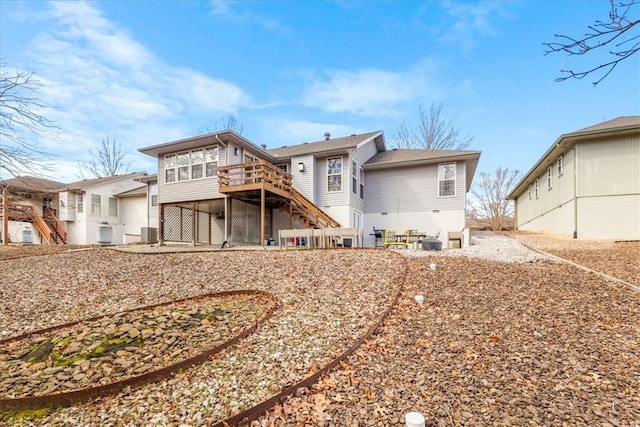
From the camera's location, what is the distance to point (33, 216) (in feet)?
67.2

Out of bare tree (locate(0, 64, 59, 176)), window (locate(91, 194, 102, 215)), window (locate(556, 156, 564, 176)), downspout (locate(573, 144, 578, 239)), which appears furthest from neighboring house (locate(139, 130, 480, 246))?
window (locate(91, 194, 102, 215))

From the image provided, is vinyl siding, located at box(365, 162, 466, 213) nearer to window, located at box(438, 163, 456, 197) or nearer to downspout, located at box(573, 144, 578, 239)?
window, located at box(438, 163, 456, 197)

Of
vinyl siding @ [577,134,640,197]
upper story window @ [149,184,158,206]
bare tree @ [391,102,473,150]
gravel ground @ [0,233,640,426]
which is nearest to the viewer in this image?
gravel ground @ [0,233,640,426]

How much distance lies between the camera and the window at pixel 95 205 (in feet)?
68.9

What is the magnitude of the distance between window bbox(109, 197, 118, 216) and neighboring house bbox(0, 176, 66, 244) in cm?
317

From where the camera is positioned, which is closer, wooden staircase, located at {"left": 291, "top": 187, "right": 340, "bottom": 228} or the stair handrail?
wooden staircase, located at {"left": 291, "top": 187, "right": 340, "bottom": 228}

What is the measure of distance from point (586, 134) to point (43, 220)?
30993 millimetres

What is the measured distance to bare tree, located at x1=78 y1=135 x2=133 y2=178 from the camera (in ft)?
99.4

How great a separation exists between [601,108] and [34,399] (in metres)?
8.25

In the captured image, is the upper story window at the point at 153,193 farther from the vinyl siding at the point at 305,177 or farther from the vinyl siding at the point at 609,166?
the vinyl siding at the point at 609,166

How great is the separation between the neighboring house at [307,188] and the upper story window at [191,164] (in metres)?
0.04

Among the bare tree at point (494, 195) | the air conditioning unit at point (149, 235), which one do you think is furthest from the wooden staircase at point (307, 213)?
the bare tree at point (494, 195)

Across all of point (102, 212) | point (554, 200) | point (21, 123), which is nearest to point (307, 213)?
point (21, 123)

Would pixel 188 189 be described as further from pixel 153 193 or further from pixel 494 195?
pixel 494 195
